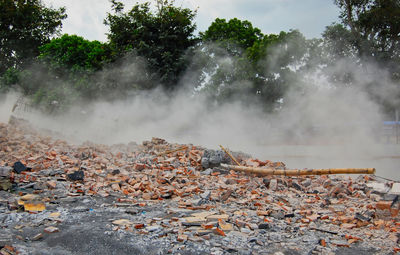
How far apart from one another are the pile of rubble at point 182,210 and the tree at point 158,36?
38.7 ft

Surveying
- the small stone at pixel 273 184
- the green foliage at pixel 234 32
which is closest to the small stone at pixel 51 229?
the small stone at pixel 273 184

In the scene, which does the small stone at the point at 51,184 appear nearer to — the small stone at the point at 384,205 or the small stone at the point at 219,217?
the small stone at the point at 219,217

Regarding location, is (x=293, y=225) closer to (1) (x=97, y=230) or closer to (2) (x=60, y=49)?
(1) (x=97, y=230)

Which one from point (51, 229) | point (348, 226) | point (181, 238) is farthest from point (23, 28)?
point (348, 226)

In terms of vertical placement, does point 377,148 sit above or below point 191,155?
above

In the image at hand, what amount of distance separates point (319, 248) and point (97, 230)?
2399 millimetres

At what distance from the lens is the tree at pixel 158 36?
61.0 feet

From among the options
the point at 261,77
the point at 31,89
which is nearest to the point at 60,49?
the point at 31,89

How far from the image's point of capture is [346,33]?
48.7 feet

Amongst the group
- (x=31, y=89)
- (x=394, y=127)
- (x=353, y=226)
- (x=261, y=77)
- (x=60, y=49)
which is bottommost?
(x=353, y=226)

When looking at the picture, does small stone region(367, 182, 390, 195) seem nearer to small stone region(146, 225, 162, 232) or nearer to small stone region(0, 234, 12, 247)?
small stone region(146, 225, 162, 232)

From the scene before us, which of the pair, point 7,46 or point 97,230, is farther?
point 7,46

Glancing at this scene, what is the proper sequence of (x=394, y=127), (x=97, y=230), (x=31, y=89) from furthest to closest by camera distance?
(x=31, y=89)
(x=394, y=127)
(x=97, y=230)

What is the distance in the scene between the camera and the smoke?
1277 centimetres
